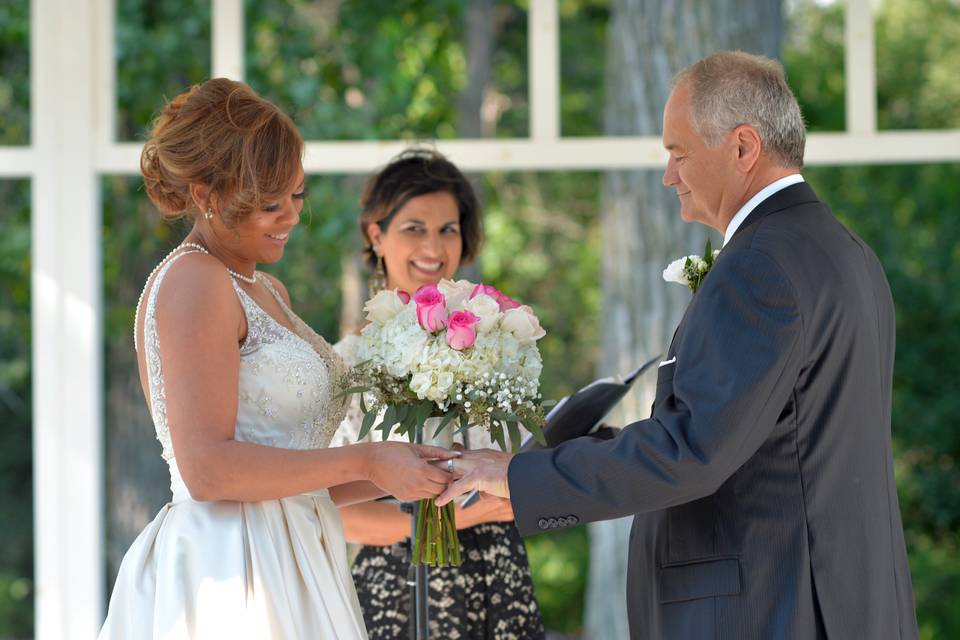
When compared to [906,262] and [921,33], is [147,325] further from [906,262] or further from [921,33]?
[921,33]

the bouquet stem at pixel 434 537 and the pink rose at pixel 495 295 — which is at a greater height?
the pink rose at pixel 495 295

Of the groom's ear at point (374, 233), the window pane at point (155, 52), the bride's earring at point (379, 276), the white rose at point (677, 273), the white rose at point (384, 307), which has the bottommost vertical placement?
the white rose at point (384, 307)

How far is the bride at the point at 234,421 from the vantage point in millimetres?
2484

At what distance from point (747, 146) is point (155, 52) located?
523 cm

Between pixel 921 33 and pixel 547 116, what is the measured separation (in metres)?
9.25

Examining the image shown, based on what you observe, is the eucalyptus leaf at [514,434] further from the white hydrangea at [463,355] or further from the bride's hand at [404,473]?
the bride's hand at [404,473]

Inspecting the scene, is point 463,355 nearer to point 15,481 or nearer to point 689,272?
point 689,272

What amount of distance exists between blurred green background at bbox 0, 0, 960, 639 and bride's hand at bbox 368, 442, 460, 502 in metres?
3.71

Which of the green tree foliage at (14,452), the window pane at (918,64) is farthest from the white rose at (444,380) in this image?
the window pane at (918,64)

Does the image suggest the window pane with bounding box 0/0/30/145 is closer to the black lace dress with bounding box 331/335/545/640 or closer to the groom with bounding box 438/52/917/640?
the black lace dress with bounding box 331/335/545/640

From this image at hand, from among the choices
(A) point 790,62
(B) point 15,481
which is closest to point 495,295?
(B) point 15,481

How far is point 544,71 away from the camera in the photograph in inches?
176

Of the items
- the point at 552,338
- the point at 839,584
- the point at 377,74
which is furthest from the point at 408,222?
the point at 552,338

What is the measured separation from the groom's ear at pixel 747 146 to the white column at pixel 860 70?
6.82 feet
